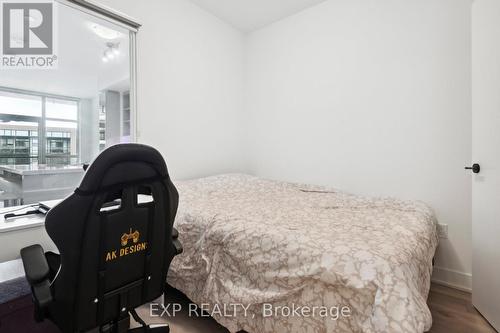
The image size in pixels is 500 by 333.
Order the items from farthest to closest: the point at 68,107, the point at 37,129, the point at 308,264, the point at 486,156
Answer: the point at 68,107, the point at 37,129, the point at 486,156, the point at 308,264

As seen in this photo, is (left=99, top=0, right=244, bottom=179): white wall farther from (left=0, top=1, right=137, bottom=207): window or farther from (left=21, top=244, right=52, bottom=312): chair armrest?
(left=21, top=244, right=52, bottom=312): chair armrest

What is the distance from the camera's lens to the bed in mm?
1050

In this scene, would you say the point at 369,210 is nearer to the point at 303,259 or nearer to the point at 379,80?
the point at 303,259

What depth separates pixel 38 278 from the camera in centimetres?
95

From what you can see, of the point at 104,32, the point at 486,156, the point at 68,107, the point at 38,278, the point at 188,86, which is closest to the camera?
the point at 38,278

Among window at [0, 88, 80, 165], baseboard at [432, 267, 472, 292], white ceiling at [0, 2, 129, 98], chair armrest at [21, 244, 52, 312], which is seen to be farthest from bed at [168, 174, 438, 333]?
white ceiling at [0, 2, 129, 98]

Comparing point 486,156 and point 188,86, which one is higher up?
point 188,86

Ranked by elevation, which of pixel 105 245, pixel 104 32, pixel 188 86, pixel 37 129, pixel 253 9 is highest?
pixel 253 9

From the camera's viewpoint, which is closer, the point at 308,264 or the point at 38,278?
the point at 38,278

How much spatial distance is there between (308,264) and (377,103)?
6.25 feet

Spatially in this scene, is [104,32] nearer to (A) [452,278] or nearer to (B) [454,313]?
(B) [454,313]

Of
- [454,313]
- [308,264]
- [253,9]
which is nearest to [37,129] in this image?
[308,264]

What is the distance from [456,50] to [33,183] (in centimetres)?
360

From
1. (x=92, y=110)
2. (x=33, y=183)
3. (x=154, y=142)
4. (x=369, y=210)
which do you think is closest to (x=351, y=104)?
(x=369, y=210)
